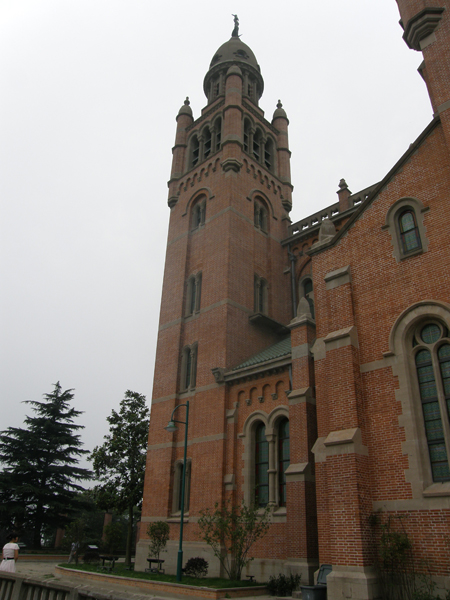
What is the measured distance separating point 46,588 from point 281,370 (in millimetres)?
15066

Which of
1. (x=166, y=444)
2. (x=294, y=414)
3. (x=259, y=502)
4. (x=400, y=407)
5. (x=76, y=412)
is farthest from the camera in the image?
(x=76, y=412)

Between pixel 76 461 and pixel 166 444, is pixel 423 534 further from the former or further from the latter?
Result: pixel 76 461

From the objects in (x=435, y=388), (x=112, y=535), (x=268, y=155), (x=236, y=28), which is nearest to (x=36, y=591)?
(x=435, y=388)

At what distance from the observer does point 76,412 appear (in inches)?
1790

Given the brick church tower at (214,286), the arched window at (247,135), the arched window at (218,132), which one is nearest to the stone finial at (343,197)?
the brick church tower at (214,286)

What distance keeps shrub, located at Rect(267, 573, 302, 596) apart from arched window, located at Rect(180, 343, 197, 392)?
36.3ft

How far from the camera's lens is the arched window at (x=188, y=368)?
2558 cm

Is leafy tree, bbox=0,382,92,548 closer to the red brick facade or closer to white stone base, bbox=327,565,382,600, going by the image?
the red brick facade

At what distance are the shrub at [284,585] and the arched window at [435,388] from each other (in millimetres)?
6842

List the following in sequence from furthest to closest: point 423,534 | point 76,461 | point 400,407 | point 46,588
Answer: point 76,461
point 400,407
point 423,534
point 46,588

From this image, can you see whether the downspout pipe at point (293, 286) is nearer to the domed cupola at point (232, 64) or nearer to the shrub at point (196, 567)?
the shrub at point (196, 567)

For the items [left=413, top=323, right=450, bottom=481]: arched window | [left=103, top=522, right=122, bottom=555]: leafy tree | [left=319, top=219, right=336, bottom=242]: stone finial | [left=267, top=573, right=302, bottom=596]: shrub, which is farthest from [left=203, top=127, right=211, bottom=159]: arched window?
[left=103, top=522, right=122, bottom=555]: leafy tree

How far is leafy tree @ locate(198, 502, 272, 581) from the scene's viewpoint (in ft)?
57.2

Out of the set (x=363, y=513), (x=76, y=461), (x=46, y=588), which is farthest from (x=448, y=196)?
(x=76, y=461)
